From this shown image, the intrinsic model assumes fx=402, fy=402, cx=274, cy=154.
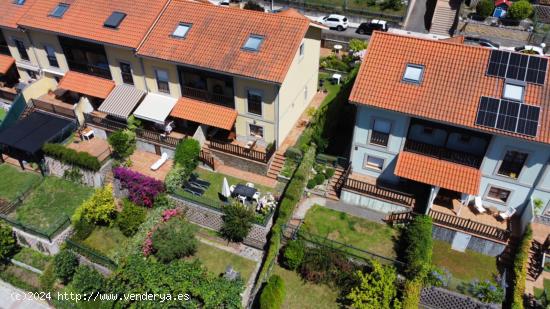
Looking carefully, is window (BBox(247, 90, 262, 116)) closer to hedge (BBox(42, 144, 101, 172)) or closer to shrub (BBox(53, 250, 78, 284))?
hedge (BBox(42, 144, 101, 172))

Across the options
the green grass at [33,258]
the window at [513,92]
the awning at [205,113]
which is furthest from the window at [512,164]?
the green grass at [33,258]

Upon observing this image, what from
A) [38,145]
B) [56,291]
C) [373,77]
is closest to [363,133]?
[373,77]

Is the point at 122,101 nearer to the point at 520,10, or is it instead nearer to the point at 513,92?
the point at 513,92

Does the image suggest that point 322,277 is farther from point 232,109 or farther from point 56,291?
point 56,291

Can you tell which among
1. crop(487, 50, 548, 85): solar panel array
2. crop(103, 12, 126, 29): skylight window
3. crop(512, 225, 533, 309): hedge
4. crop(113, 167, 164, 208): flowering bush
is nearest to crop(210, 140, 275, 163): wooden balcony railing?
crop(113, 167, 164, 208): flowering bush

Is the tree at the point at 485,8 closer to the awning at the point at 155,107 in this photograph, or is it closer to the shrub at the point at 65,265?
the awning at the point at 155,107

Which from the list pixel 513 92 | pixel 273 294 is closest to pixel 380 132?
pixel 513 92
